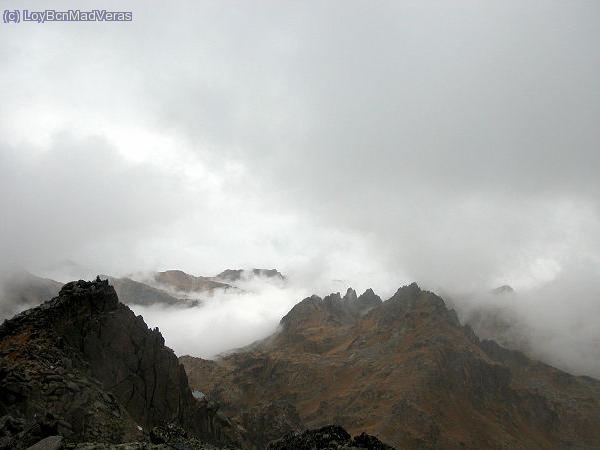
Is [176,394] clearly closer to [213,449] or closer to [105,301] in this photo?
[105,301]

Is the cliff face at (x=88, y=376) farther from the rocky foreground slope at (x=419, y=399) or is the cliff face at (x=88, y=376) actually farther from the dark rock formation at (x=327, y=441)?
the rocky foreground slope at (x=419, y=399)

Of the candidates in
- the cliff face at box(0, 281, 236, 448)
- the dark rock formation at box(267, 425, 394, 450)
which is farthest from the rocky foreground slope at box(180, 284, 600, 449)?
the dark rock formation at box(267, 425, 394, 450)

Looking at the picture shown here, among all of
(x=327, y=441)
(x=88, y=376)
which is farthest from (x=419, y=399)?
(x=88, y=376)

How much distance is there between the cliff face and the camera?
38.3 meters

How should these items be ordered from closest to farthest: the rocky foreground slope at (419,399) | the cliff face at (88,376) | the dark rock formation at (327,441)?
the cliff face at (88,376) → the dark rock formation at (327,441) → the rocky foreground slope at (419,399)

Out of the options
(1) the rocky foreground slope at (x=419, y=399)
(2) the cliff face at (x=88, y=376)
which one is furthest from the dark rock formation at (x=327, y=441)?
(1) the rocky foreground slope at (x=419, y=399)

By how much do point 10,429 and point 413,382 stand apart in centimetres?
14894

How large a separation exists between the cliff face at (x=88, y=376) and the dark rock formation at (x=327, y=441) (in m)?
13.9

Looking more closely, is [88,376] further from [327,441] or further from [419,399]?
[419,399]

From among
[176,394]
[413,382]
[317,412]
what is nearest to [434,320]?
[413,382]

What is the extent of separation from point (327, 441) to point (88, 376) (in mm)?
24636

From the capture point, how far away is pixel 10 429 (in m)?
31.4

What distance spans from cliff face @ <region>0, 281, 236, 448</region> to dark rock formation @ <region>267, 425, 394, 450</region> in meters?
13.9

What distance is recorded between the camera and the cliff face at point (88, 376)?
3828 cm
